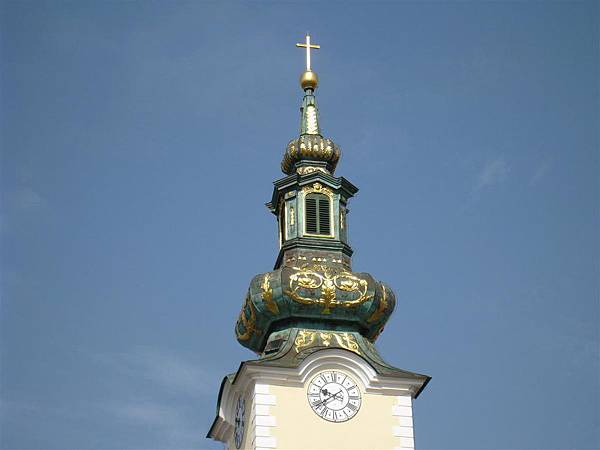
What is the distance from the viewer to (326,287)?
30969 mm

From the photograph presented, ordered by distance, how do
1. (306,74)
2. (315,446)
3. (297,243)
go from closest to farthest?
(315,446)
(297,243)
(306,74)

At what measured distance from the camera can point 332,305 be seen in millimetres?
30875

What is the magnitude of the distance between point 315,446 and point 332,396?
0.99m

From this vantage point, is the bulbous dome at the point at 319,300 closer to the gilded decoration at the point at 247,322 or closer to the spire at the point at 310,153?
the gilded decoration at the point at 247,322

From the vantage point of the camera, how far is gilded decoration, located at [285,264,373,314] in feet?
101

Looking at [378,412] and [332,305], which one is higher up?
[332,305]

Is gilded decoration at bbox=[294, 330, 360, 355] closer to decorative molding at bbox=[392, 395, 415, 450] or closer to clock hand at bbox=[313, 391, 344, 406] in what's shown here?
clock hand at bbox=[313, 391, 344, 406]

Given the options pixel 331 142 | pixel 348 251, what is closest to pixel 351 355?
pixel 348 251

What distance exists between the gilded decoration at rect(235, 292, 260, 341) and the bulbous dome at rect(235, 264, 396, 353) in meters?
0.02

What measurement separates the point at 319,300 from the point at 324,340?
2.27 ft

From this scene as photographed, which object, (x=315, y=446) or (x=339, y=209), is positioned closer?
(x=315, y=446)

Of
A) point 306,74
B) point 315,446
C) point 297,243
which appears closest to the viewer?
point 315,446

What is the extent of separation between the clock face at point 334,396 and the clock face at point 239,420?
142cm

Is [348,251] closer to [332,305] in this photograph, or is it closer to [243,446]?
[332,305]
